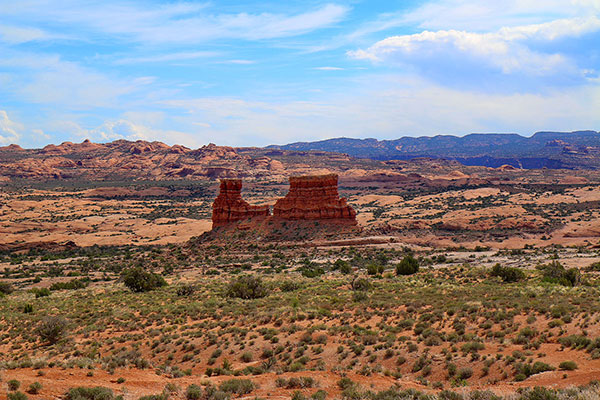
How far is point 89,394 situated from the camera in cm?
1084

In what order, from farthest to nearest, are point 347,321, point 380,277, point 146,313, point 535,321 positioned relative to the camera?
point 380,277 → point 146,313 → point 347,321 → point 535,321

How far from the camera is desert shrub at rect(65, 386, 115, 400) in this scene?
10.6 m

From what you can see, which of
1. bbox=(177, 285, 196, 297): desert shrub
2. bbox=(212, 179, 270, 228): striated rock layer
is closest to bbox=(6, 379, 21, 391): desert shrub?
bbox=(177, 285, 196, 297): desert shrub

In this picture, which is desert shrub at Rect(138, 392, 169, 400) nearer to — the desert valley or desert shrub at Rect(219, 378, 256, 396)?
the desert valley

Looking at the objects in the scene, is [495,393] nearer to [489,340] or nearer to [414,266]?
[489,340]

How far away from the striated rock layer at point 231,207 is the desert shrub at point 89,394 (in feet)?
144

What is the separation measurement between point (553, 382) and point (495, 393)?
5.50 ft

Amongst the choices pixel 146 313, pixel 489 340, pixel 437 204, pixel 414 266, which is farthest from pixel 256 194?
pixel 489 340

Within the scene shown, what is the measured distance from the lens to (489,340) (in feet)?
49.3

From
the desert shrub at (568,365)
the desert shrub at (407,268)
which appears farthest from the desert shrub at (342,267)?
the desert shrub at (568,365)

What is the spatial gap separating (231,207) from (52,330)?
3680 centimetres

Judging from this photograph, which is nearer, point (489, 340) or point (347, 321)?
point (489, 340)

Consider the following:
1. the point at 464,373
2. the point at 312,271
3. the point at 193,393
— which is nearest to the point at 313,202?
the point at 312,271

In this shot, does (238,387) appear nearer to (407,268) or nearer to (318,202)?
(407,268)
